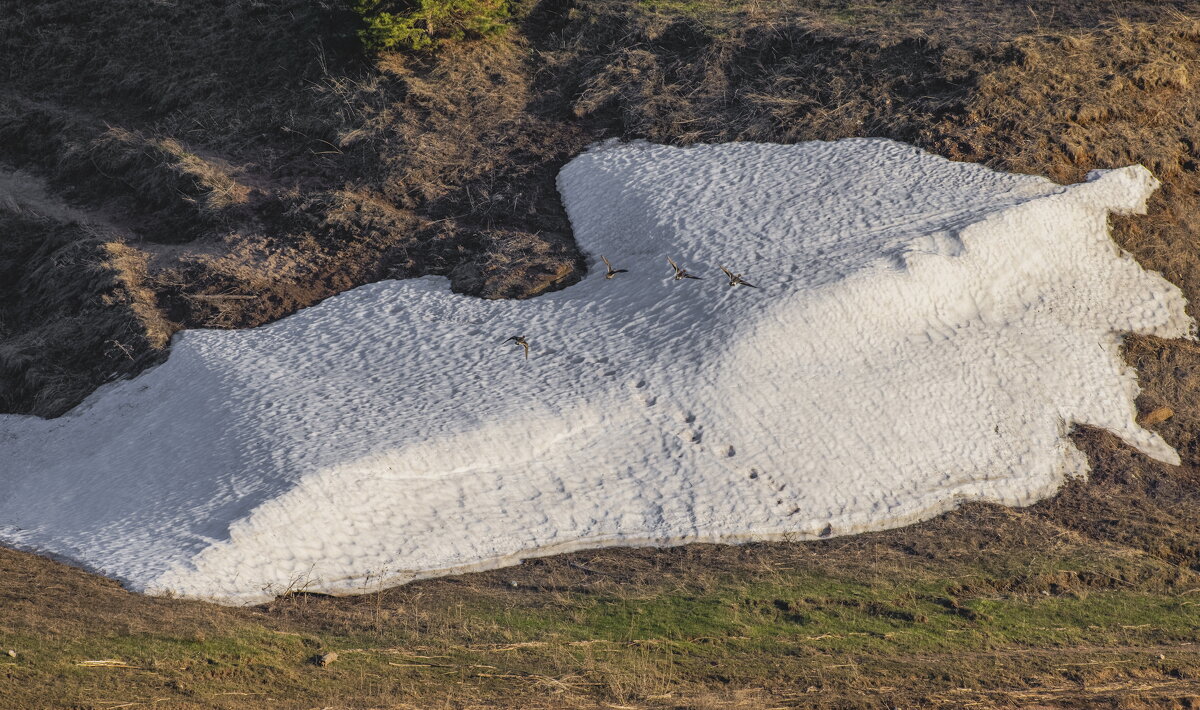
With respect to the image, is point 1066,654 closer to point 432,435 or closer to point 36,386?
point 432,435

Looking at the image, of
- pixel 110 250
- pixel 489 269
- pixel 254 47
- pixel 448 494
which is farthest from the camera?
pixel 254 47

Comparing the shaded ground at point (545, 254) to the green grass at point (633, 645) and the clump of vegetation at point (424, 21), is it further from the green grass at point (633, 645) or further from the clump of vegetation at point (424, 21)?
the clump of vegetation at point (424, 21)

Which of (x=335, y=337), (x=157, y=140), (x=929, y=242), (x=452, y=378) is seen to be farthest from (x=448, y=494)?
(x=157, y=140)

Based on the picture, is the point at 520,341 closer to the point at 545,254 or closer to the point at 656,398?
the point at 656,398

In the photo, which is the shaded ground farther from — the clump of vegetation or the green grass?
the clump of vegetation


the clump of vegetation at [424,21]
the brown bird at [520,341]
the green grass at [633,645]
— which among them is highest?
the clump of vegetation at [424,21]

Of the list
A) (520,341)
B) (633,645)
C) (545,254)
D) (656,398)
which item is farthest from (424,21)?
(633,645)

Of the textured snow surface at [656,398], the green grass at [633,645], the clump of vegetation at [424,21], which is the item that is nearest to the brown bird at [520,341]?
the textured snow surface at [656,398]
